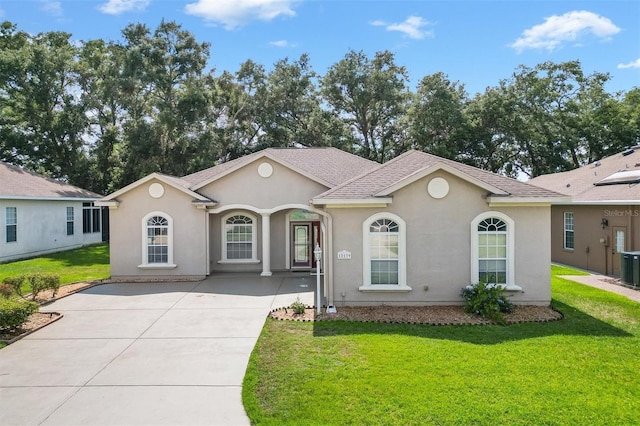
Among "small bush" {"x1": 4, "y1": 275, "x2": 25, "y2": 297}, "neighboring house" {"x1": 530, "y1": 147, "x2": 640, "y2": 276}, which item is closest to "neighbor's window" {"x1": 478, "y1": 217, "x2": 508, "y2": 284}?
"neighboring house" {"x1": 530, "y1": 147, "x2": 640, "y2": 276}

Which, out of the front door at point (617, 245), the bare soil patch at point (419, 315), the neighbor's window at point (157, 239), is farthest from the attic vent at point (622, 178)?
the neighbor's window at point (157, 239)

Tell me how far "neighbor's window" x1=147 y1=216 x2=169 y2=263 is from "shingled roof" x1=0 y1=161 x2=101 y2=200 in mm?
9178

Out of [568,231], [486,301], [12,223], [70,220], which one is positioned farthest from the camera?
[70,220]

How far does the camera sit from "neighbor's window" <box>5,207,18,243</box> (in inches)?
818

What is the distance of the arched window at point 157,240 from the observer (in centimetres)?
1625

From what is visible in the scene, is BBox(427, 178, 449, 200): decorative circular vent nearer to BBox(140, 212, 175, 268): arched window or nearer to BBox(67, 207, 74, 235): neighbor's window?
BBox(140, 212, 175, 268): arched window

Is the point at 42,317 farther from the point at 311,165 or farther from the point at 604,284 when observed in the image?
the point at 604,284

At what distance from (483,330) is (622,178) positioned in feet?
41.4

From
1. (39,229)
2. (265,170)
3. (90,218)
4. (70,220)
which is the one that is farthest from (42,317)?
(90,218)

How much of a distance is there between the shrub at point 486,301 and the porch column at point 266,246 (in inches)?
323

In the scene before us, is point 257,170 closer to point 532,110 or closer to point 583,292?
point 583,292

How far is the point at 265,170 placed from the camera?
16.8 metres

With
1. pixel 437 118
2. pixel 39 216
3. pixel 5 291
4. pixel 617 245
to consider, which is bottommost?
pixel 5 291

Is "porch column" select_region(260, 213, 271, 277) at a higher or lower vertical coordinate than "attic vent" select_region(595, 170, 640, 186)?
lower
